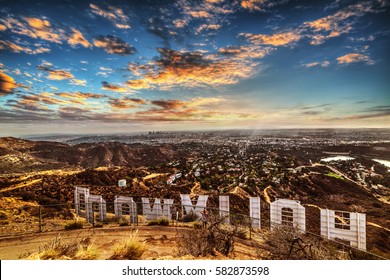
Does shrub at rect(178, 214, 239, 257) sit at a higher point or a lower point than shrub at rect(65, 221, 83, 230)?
higher

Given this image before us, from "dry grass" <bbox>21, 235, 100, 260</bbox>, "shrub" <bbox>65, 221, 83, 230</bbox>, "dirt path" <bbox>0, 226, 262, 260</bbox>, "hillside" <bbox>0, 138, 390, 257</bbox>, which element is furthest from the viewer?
"hillside" <bbox>0, 138, 390, 257</bbox>

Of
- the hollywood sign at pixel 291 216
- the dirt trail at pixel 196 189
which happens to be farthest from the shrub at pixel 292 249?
the dirt trail at pixel 196 189

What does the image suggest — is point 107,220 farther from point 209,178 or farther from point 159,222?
point 209,178

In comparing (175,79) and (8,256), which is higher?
(175,79)

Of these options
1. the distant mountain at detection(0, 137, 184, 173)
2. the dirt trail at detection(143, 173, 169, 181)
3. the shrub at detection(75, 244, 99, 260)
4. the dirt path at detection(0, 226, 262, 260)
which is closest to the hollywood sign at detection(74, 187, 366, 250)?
the dirt path at detection(0, 226, 262, 260)

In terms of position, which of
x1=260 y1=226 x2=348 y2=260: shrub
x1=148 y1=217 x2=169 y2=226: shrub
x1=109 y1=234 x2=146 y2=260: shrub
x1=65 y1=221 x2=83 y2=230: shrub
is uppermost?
x1=260 y1=226 x2=348 y2=260: shrub

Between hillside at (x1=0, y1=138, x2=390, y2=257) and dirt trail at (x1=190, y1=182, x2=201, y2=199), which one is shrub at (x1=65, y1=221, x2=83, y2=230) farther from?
dirt trail at (x1=190, y1=182, x2=201, y2=199)

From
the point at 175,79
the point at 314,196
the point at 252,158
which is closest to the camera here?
the point at 175,79
